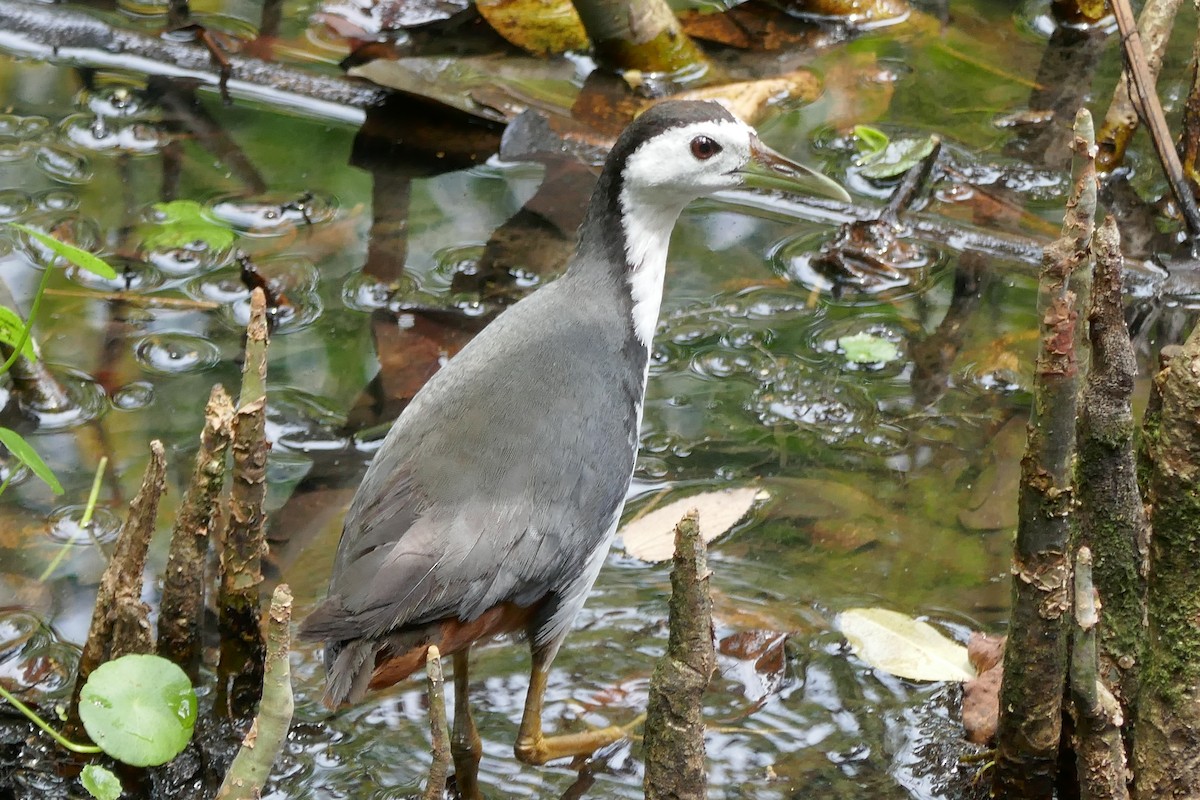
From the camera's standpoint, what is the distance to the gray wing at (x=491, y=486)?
113 inches

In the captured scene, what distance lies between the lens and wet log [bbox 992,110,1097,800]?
2.37 meters

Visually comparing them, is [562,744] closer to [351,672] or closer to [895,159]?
[351,672]

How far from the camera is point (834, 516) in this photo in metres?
4.10

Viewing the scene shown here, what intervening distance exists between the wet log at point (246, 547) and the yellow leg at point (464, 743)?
1.52 ft

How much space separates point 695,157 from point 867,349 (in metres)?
1.23

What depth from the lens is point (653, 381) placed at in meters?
4.66

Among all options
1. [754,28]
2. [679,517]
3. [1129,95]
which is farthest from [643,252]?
[754,28]

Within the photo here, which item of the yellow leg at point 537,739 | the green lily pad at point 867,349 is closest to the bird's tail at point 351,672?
the yellow leg at point 537,739

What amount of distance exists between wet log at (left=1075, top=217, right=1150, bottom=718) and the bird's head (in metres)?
1.27

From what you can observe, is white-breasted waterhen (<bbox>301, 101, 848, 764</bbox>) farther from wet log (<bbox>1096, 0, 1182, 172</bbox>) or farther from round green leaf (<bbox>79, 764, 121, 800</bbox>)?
wet log (<bbox>1096, 0, 1182, 172</bbox>)

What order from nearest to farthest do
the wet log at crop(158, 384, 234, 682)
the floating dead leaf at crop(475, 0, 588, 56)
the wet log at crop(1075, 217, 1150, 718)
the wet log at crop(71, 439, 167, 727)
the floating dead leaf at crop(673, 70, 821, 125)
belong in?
the wet log at crop(1075, 217, 1150, 718) → the wet log at crop(71, 439, 167, 727) → the wet log at crop(158, 384, 234, 682) → the floating dead leaf at crop(673, 70, 821, 125) → the floating dead leaf at crop(475, 0, 588, 56)

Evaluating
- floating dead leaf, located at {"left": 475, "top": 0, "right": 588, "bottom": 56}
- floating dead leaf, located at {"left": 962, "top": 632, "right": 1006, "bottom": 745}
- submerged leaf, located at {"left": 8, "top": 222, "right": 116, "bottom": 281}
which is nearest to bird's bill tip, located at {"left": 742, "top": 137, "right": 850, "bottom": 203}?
floating dead leaf, located at {"left": 962, "top": 632, "right": 1006, "bottom": 745}

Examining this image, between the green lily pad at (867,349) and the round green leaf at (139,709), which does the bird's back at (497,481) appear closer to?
the round green leaf at (139,709)

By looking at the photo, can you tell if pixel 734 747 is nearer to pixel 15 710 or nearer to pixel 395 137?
pixel 15 710
